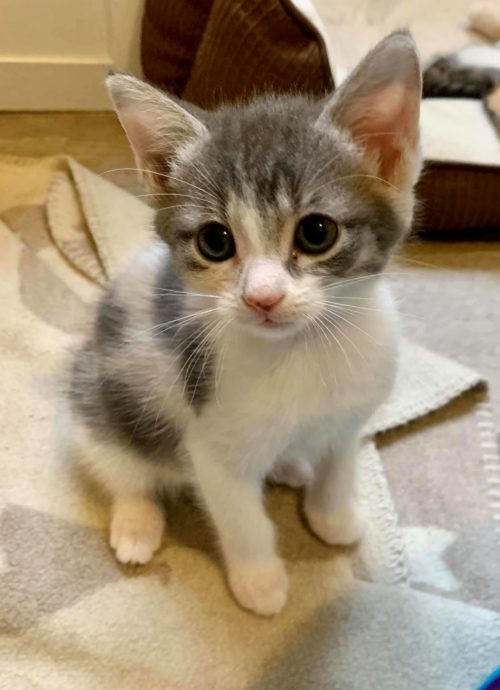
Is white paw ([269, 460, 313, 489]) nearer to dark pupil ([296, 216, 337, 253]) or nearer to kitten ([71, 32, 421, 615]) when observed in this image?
kitten ([71, 32, 421, 615])

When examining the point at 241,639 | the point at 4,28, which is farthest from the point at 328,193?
the point at 4,28

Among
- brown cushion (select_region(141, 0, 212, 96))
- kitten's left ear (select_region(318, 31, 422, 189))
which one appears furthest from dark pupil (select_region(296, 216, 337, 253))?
brown cushion (select_region(141, 0, 212, 96))

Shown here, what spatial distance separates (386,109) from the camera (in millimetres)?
901

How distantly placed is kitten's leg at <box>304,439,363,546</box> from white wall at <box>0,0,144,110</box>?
1.63 meters

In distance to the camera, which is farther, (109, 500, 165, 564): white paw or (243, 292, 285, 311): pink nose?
(109, 500, 165, 564): white paw

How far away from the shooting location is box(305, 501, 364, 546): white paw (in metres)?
1.26

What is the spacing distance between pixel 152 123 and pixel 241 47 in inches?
36.1

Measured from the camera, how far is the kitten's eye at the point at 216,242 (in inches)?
35.2

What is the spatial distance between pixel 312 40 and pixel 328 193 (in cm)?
96

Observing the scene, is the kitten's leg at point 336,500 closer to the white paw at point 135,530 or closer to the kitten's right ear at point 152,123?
the white paw at point 135,530

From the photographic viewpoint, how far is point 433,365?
1564 mm

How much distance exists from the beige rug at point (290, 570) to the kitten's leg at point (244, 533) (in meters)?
0.04

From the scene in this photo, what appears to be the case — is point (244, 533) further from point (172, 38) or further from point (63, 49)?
point (63, 49)

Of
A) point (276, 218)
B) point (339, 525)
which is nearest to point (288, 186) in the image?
point (276, 218)
